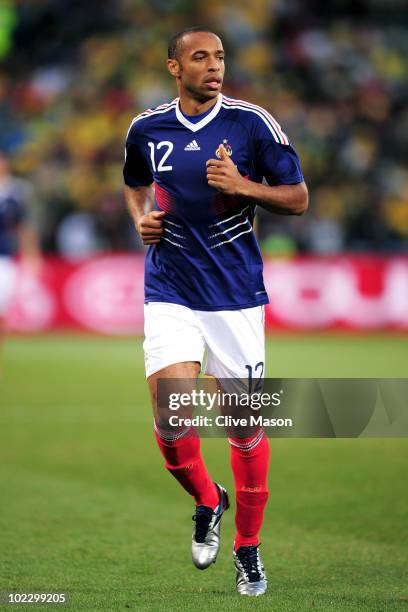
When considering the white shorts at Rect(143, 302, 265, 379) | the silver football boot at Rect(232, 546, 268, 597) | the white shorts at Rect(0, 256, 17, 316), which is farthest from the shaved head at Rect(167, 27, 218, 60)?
the white shorts at Rect(0, 256, 17, 316)

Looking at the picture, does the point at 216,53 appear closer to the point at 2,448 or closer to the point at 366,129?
the point at 2,448

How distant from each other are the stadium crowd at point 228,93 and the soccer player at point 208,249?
12735mm

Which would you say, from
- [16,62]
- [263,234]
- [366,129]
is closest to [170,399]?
[263,234]

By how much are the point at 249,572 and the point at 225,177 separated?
→ 165cm

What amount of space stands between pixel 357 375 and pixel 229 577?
726cm

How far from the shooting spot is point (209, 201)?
4.64m

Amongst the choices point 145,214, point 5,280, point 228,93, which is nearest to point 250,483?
point 145,214

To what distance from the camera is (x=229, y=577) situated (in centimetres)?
483

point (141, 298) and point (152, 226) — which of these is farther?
point (141, 298)

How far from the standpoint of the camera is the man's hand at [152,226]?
15.4 feet

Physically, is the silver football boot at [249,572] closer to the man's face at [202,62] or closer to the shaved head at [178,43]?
the man's face at [202,62]

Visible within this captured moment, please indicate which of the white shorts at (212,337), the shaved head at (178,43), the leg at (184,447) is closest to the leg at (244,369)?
the white shorts at (212,337)

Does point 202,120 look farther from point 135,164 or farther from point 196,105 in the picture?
point 135,164

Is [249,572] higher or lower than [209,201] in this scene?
lower
